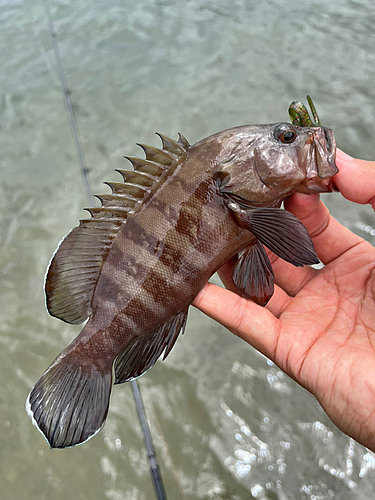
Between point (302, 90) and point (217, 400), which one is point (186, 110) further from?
point (217, 400)

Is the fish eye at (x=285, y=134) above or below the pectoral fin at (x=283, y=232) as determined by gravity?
above

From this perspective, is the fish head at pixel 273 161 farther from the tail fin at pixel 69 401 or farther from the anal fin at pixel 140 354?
the tail fin at pixel 69 401

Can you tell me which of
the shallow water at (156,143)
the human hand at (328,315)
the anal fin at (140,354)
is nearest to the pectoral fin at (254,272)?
the human hand at (328,315)

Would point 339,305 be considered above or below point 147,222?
below

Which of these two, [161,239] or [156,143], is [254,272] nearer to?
[161,239]

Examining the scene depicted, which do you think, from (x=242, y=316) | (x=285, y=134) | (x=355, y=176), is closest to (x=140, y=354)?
(x=242, y=316)

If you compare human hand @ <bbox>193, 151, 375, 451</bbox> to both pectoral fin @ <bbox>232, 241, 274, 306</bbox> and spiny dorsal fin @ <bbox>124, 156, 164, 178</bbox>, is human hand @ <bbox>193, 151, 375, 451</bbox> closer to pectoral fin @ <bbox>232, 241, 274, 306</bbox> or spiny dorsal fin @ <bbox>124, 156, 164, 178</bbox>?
pectoral fin @ <bbox>232, 241, 274, 306</bbox>

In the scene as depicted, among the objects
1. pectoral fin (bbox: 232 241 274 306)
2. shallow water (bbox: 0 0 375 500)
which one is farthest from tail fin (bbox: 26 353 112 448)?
shallow water (bbox: 0 0 375 500)

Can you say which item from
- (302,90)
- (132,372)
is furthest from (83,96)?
(132,372)
